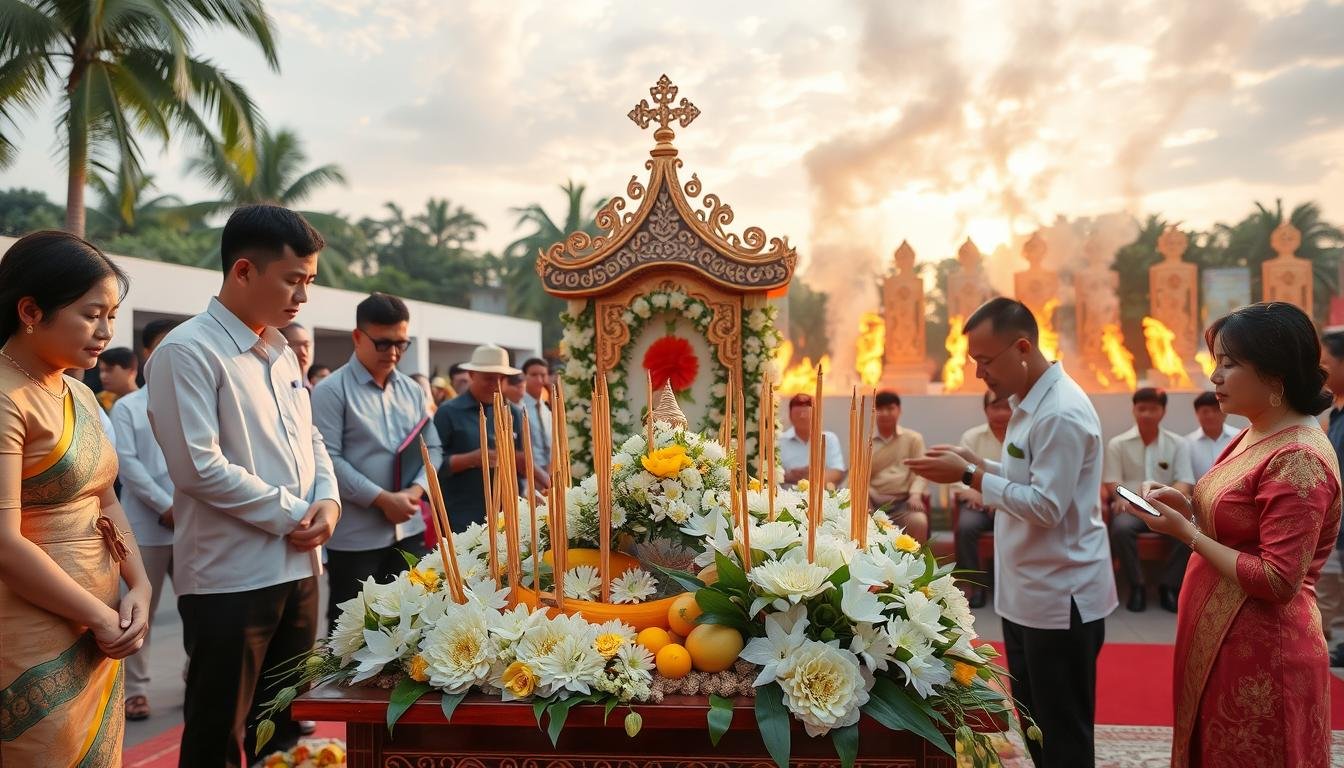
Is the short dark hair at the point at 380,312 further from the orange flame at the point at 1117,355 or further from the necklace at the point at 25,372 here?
the orange flame at the point at 1117,355

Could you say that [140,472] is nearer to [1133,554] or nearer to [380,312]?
[380,312]

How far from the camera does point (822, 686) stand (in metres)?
1.49

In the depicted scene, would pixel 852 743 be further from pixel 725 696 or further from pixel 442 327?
pixel 442 327

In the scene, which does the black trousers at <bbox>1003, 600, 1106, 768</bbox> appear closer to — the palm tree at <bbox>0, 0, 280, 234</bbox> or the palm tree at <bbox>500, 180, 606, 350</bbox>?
the palm tree at <bbox>0, 0, 280, 234</bbox>

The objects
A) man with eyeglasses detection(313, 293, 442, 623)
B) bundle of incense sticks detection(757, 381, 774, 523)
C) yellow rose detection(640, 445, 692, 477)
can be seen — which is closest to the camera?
bundle of incense sticks detection(757, 381, 774, 523)

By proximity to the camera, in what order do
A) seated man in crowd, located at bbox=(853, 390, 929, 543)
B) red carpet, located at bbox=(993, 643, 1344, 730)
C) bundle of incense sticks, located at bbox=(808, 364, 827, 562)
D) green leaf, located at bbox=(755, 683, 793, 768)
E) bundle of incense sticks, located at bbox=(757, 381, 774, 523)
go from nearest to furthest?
green leaf, located at bbox=(755, 683, 793, 768) → bundle of incense sticks, located at bbox=(808, 364, 827, 562) → bundle of incense sticks, located at bbox=(757, 381, 774, 523) → red carpet, located at bbox=(993, 643, 1344, 730) → seated man in crowd, located at bbox=(853, 390, 929, 543)

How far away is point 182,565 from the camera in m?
2.33

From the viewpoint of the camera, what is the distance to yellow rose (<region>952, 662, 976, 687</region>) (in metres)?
1.57

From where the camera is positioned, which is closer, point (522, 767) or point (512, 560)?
point (522, 767)

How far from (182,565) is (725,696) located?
→ 1.59 m

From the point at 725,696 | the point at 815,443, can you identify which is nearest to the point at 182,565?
the point at 725,696

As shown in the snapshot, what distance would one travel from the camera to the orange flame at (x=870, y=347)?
Result: 11.2m

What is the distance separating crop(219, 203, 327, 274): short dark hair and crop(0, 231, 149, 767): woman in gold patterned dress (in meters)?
0.41

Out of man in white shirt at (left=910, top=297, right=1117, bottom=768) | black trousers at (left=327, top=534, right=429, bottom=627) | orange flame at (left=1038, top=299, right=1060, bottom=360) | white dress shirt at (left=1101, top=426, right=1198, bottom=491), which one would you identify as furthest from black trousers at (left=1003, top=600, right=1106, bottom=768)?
orange flame at (left=1038, top=299, right=1060, bottom=360)
